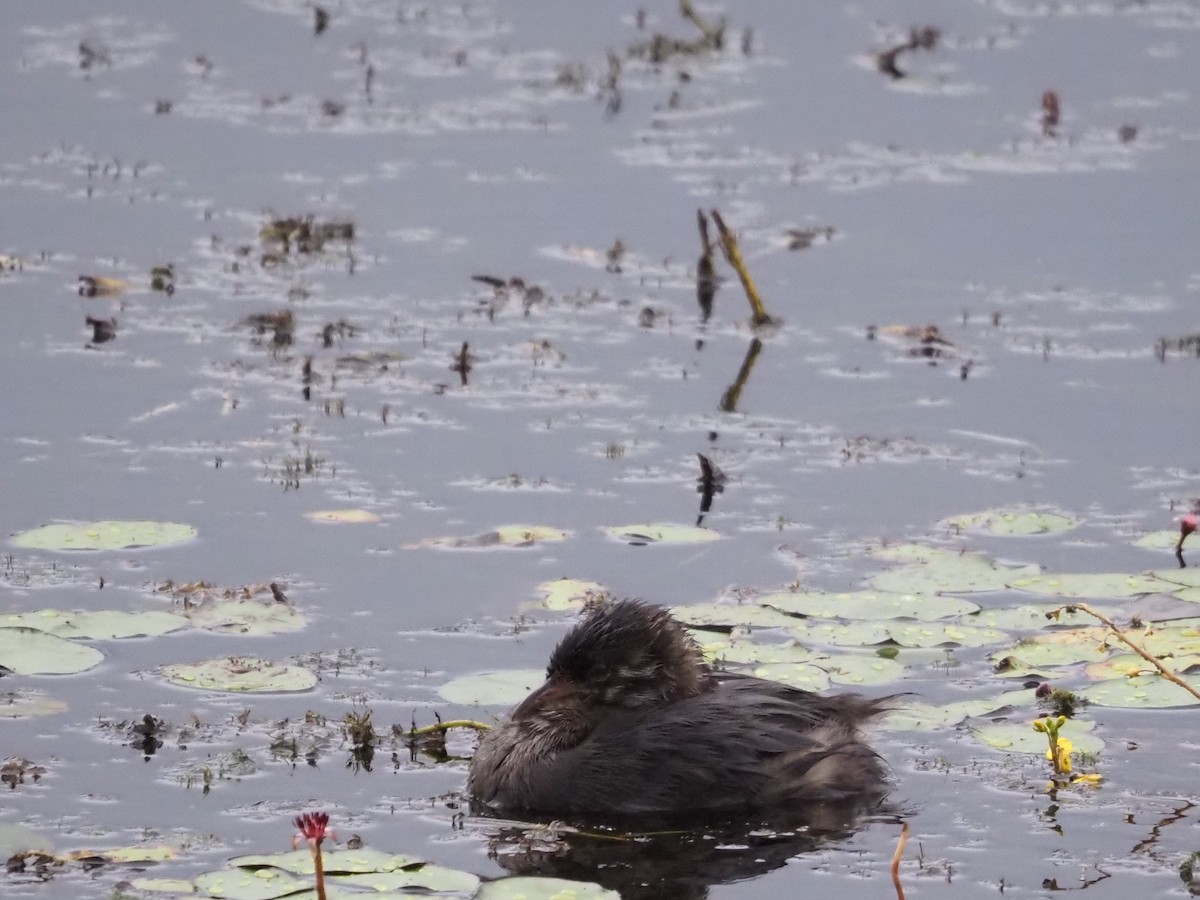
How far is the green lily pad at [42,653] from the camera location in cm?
938

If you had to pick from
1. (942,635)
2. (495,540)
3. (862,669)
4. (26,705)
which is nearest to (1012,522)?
(942,635)

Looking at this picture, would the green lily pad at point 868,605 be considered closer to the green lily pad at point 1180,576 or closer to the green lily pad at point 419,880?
the green lily pad at point 1180,576

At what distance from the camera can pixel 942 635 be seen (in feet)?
32.4

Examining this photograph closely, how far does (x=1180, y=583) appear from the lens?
10445 mm

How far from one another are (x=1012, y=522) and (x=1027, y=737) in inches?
99.3

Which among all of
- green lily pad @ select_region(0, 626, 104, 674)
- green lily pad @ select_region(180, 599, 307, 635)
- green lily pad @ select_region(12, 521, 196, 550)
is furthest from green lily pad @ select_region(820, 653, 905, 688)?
green lily pad @ select_region(12, 521, 196, 550)

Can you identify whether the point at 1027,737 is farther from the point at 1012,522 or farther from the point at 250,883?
the point at 250,883

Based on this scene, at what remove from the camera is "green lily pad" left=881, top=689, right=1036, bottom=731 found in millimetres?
9094

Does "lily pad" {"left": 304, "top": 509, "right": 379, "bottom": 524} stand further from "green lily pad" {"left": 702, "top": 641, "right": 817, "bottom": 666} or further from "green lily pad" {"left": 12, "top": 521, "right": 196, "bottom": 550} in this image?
"green lily pad" {"left": 702, "top": 641, "right": 817, "bottom": 666}

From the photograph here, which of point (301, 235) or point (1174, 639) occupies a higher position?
point (301, 235)

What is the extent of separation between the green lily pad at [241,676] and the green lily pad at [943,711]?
2.32 metres

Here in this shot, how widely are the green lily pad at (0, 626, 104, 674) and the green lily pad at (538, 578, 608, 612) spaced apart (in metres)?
1.97

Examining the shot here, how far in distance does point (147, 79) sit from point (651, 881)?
14525 mm

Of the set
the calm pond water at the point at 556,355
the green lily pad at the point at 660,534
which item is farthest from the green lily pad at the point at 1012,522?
the green lily pad at the point at 660,534
